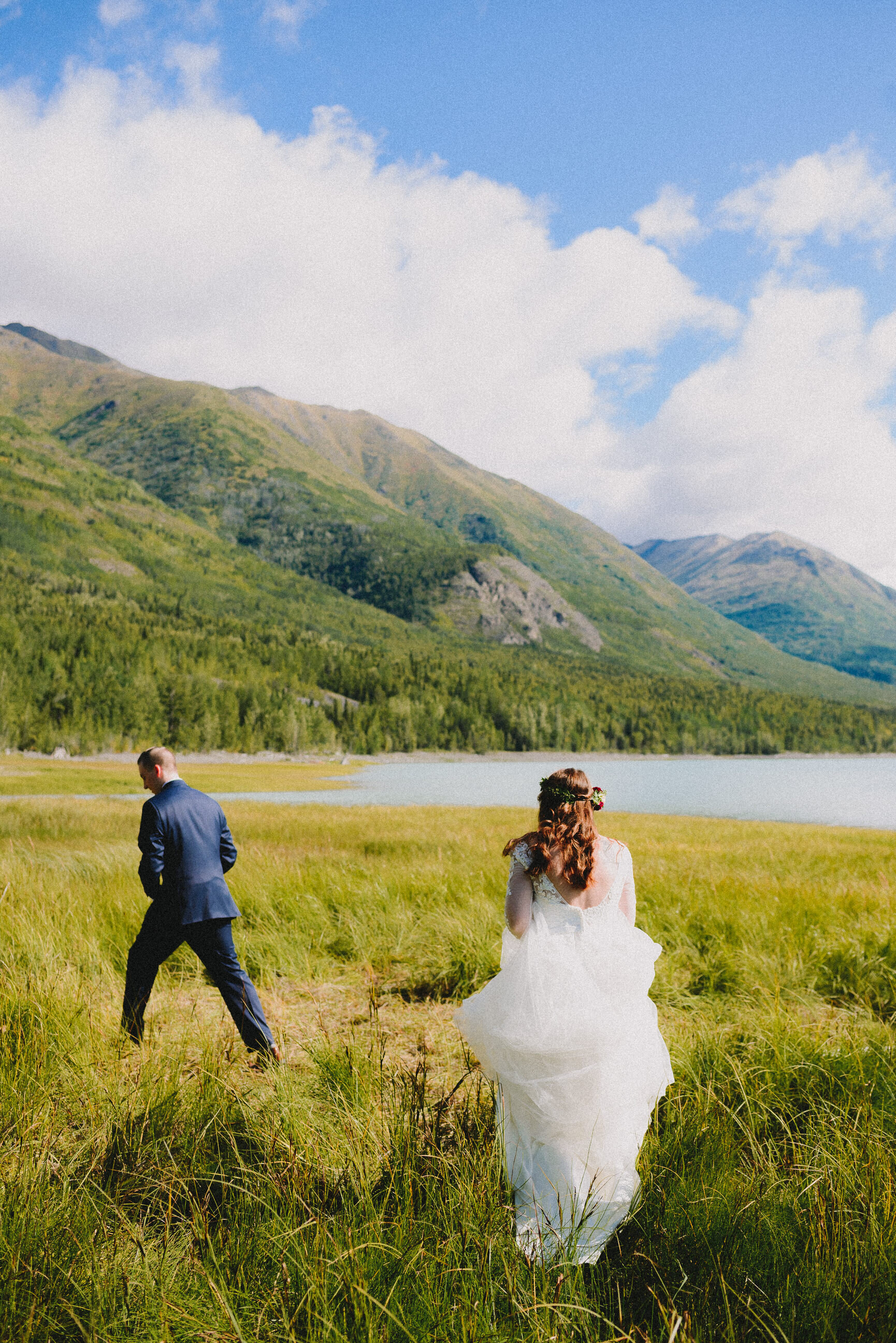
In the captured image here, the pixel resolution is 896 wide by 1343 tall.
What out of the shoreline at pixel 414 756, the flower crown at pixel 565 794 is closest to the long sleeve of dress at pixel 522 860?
the flower crown at pixel 565 794

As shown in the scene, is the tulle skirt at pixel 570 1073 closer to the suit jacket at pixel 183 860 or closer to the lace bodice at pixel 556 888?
the lace bodice at pixel 556 888

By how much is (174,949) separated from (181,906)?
293 mm

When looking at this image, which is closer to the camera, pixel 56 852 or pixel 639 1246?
pixel 639 1246

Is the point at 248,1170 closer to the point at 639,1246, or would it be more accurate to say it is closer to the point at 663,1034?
the point at 639,1246

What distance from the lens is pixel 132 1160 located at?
3.02 meters

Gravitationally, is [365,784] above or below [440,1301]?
below

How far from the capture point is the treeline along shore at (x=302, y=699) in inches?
4031

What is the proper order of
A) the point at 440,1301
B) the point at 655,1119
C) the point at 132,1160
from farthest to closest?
the point at 655,1119
the point at 132,1160
the point at 440,1301

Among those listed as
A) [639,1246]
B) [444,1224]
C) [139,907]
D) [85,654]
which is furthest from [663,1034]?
[85,654]

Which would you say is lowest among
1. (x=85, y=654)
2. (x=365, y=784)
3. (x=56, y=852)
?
(x=365, y=784)

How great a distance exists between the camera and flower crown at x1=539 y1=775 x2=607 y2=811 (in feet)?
11.0

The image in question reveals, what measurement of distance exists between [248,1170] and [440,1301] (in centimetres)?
101

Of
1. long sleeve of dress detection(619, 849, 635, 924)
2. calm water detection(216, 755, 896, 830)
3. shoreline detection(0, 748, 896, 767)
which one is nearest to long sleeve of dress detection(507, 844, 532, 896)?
long sleeve of dress detection(619, 849, 635, 924)

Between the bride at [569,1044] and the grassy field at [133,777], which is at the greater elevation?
Result: the bride at [569,1044]
